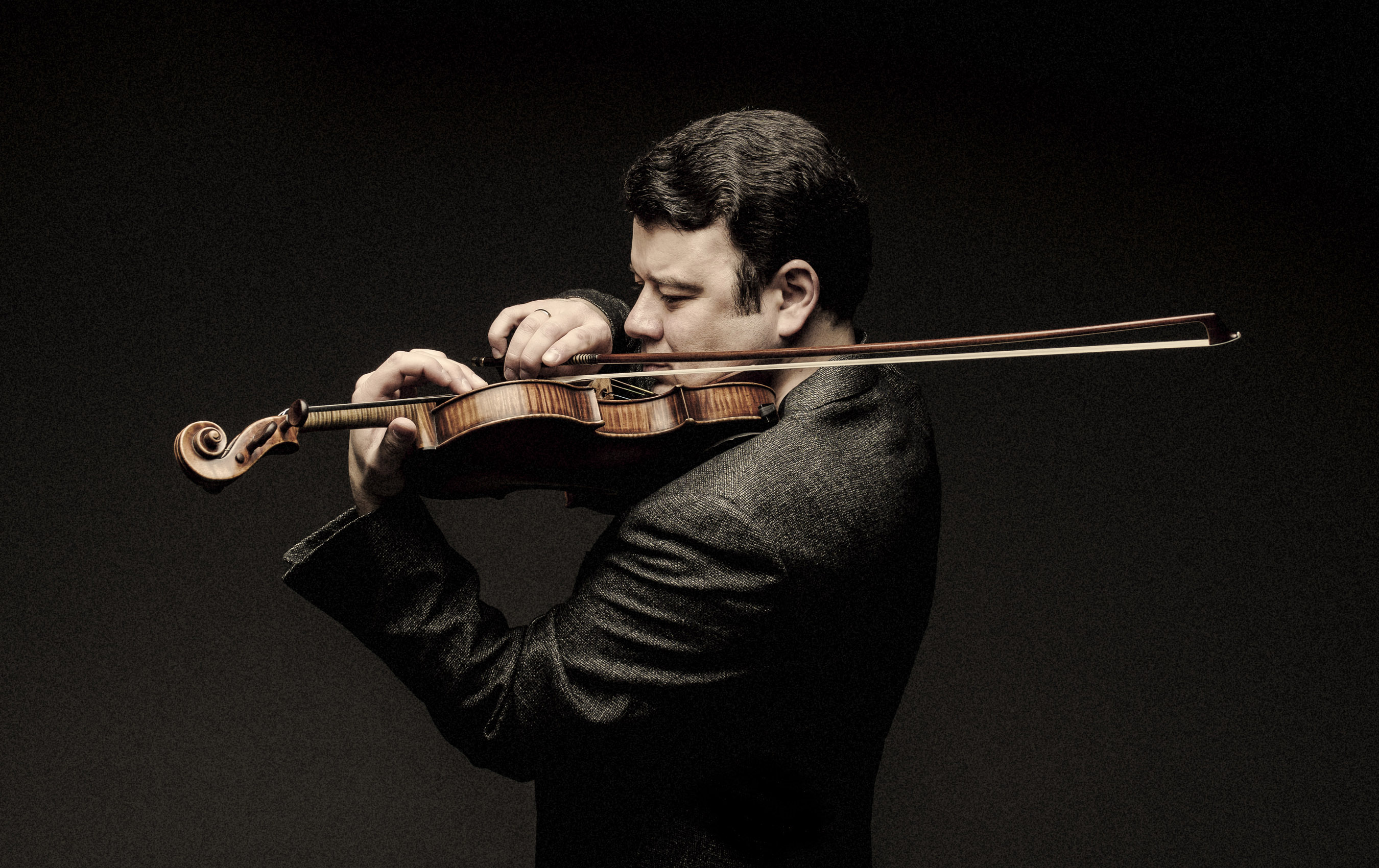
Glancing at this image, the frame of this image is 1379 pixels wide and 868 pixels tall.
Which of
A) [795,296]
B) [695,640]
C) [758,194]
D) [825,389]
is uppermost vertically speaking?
[758,194]

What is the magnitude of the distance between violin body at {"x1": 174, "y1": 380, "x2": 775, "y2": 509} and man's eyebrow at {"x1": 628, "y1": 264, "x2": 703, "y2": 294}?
14cm

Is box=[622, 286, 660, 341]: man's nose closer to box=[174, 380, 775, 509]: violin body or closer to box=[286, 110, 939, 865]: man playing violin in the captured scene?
box=[286, 110, 939, 865]: man playing violin

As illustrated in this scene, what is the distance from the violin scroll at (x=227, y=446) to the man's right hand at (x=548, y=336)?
0.38 m

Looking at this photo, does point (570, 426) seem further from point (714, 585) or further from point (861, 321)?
point (861, 321)

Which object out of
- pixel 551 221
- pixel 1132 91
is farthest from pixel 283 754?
pixel 1132 91

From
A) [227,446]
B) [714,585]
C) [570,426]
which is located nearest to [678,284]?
[570,426]

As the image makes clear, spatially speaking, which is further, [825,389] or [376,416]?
[825,389]

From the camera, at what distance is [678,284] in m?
1.47

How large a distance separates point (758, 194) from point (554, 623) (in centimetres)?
59

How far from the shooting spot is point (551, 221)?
2.60 meters

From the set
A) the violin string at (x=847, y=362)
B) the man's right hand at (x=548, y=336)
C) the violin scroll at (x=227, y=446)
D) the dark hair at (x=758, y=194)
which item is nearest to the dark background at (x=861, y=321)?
the man's right hand at (x=548, y=336)

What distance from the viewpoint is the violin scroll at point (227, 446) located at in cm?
Answer: 116

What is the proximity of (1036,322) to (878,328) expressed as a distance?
1.18ft

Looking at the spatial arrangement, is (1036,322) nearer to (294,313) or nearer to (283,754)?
(294,313)
